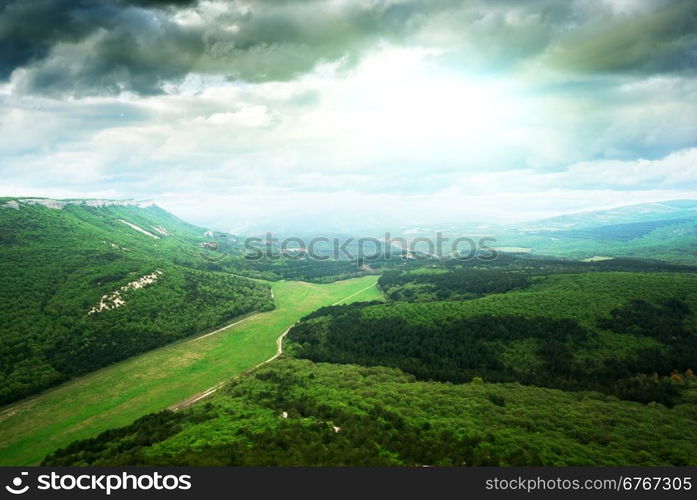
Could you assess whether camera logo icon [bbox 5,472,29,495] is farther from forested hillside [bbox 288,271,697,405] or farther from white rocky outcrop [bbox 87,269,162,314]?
white rocky outcrop [bbox 87,269,162,314]

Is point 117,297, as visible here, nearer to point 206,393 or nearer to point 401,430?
point 206,393

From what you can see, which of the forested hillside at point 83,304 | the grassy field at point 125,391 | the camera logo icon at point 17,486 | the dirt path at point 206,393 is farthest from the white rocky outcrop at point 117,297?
the camera logo icon at point 17,486

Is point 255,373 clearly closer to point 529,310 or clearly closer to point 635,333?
point 529,310

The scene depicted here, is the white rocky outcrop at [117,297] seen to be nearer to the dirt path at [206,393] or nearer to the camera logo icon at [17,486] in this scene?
the dirt path at [206,393]

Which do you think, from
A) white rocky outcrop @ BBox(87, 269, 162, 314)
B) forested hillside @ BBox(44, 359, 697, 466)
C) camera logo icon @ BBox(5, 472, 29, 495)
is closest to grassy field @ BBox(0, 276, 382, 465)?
forested hillside @ BBox(44, 359, 697, 466)

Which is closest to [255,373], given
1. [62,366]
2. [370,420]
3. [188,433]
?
[188,433]

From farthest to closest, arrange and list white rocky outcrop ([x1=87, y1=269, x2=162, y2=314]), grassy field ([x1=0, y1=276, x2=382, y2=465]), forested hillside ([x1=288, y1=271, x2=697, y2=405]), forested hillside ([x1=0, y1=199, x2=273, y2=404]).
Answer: white rocky outcrop ([x1=87, y1=269, x2=162, y2=314])
forested hillside ([x1=0, y1=199, x2=273, y2=404])
forested hillside ([x1=288, y1=271, x2=697, y2=405])
grassy field ([x1=0, y1=276, x2=382, y2=465])
